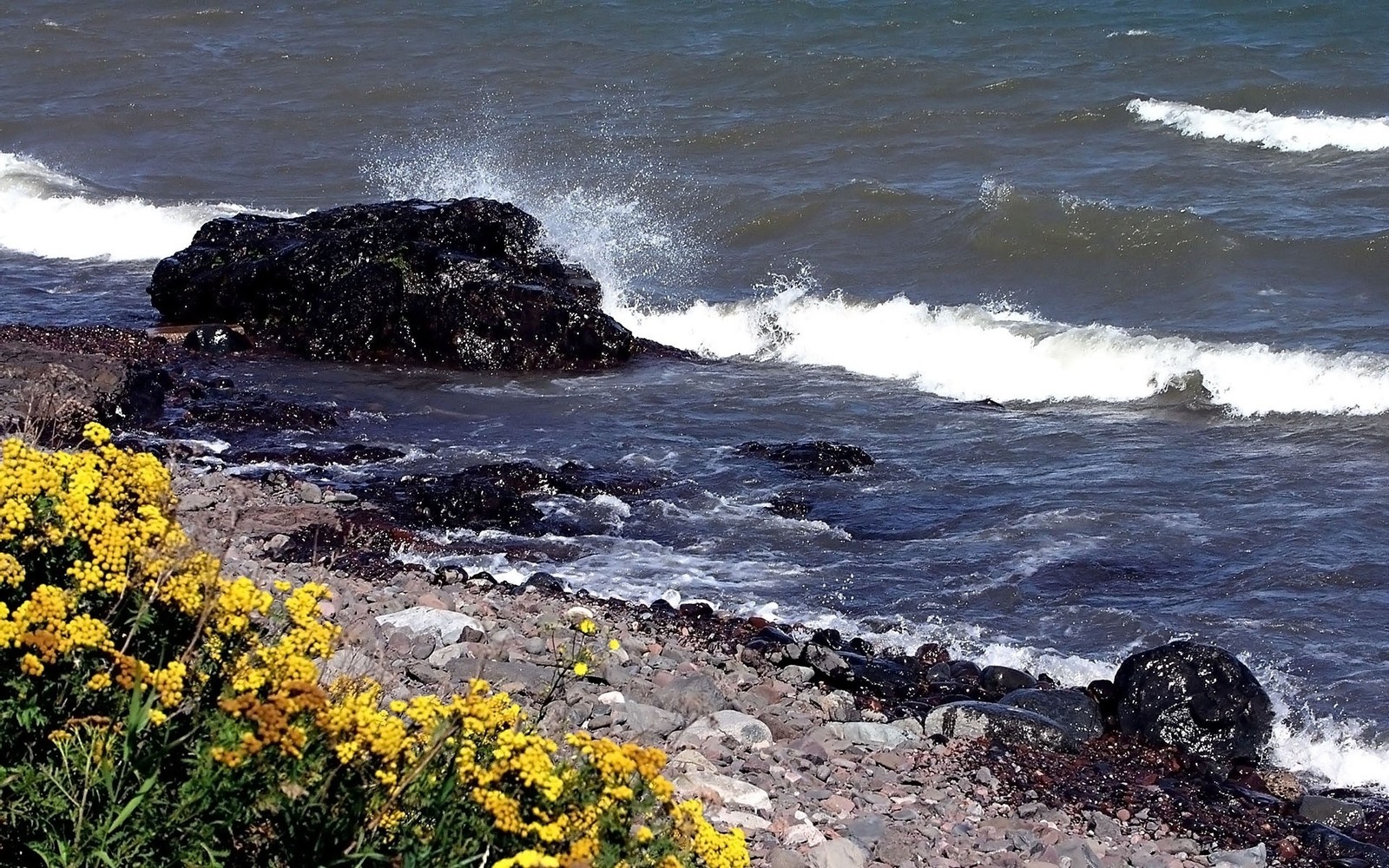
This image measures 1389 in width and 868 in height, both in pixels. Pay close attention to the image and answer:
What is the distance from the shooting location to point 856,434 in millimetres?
13039

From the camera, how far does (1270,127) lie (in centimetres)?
2409

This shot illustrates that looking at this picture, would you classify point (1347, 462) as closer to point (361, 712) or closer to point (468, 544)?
point (468, 544)

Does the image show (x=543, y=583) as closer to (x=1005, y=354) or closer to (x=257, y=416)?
(x=257, y=416)

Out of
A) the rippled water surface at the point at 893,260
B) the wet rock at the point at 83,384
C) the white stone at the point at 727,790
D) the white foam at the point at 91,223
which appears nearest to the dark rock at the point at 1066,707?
the rippled water surface at the point at 893,260

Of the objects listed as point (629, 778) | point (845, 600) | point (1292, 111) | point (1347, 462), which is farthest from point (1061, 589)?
point (1292, 111)

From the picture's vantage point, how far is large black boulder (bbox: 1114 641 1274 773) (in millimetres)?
7500

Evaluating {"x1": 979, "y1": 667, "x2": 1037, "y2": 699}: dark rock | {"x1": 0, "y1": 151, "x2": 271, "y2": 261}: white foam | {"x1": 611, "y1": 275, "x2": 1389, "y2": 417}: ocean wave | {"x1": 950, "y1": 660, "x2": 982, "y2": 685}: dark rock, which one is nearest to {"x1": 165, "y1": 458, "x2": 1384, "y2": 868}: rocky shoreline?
{"x1": 979, "y1": 667, "x2": 1037, "y2": 699}: dark rock

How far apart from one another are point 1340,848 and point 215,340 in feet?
39.9

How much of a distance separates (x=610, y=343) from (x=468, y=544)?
5854mm

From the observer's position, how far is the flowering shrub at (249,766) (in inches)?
136

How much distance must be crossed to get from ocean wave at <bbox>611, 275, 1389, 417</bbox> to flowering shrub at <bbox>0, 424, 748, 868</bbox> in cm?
1166

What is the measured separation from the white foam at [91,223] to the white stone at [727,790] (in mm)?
16562

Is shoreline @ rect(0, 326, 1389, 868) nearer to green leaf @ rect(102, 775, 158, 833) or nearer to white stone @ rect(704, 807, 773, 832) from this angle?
white stone @ rect(704, 807, 773, 832)

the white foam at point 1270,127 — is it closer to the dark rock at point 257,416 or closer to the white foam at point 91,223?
the white foam at point 91,223
